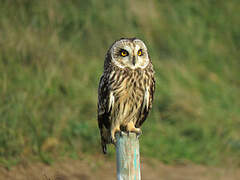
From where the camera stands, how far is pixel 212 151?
549 cm

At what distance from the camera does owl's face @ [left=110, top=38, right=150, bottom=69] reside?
3297 millimetres

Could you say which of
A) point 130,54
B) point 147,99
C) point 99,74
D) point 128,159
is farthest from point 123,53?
point 99,74

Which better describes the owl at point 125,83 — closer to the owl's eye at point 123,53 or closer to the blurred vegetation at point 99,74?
the owl's eye at point 123,53

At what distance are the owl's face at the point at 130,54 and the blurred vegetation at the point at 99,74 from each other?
1521mm

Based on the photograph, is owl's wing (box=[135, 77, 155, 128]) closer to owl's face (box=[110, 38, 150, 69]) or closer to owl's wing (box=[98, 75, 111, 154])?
owl's face (box=[110, 38, 150, 69])

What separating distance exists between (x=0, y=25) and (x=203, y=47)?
370 centimetres

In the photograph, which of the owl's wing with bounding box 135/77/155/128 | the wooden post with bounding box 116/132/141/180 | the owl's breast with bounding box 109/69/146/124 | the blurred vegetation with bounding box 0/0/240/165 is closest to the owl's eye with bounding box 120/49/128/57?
the owl's breast with bounding box 109/69/146/124

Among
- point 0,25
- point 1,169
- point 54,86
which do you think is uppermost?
point 0,25

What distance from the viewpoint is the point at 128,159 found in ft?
8.89

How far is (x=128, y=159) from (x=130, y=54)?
3.01 feet

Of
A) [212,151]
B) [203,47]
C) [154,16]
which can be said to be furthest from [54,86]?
[203,47]

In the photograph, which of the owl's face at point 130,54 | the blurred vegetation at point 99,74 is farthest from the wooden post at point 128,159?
the blurred vegetation at point 99,74

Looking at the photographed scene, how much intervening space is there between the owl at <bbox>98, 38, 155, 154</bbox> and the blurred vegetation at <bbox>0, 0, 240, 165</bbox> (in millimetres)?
1294

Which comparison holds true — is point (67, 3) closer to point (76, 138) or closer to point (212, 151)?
point (76, 138)
